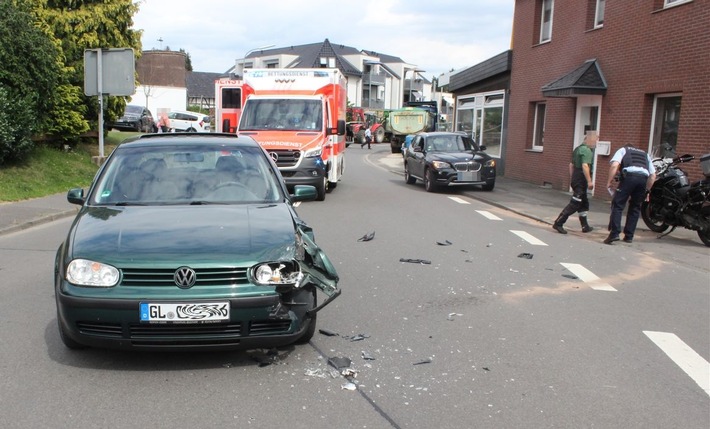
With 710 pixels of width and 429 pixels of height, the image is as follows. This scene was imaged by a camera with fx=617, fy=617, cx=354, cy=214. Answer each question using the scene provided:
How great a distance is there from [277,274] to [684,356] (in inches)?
128

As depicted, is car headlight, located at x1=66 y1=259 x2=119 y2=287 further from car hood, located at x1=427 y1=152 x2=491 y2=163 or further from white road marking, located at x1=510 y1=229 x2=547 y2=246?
car hood, located at x1=427 y1=152 x2=491 y2=163

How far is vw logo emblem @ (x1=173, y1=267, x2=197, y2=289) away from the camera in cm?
394

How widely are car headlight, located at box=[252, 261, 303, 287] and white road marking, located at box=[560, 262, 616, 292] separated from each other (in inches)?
163

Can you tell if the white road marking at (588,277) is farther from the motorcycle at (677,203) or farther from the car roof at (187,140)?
the car roof at (187,140)

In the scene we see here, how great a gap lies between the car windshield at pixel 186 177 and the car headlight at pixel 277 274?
1179 millimetres

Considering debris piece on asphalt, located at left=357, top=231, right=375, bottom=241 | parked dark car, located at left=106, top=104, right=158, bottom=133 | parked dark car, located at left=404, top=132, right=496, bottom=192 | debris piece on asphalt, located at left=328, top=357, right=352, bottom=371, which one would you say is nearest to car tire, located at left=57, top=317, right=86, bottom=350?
debris piece on asphalt, located at left=328, top=357, right=352, bottom=371

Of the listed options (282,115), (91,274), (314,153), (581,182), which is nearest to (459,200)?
(314,153)

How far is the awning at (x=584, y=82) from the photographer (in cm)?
1516

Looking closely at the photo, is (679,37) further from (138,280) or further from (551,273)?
(138,280)

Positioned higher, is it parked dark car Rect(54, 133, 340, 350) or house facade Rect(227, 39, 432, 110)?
house facade Rect(227, 39, 432, 110)

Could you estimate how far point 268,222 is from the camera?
463 centimetres

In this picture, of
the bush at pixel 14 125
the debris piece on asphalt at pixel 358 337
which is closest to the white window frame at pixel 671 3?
the debris piece on asphalt at pixel 358 337

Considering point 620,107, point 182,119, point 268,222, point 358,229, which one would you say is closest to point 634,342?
point 268,222

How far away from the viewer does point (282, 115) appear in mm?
15258
